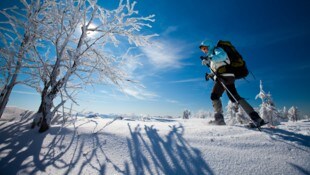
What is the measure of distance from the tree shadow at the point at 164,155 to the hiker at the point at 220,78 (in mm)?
1681

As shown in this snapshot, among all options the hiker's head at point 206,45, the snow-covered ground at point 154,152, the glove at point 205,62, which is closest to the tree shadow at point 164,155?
the snow-covered ground at point 154,152

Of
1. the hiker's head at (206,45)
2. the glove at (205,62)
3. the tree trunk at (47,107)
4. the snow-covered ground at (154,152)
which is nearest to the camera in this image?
the snow-covered ground at (154,152)

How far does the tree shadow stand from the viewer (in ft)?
6.63

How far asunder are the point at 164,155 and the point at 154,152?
0.18 m

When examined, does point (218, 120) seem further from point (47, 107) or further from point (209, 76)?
point (47, 107)

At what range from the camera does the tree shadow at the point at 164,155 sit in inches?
79.6

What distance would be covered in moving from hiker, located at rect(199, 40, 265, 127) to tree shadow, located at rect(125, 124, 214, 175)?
66.2 inches

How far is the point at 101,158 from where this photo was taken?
2.34 metres

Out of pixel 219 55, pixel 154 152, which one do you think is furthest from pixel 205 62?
pixel 154 152

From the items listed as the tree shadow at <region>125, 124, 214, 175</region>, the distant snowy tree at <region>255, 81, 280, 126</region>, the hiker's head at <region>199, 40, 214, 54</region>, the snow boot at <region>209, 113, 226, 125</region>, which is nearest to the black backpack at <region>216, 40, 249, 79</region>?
the hiker's head at <region>199, 40, 214, 54</region>

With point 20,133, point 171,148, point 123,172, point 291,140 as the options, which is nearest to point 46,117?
point 20,133

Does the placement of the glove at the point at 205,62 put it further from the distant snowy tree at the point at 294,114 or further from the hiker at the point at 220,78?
the distant snowy tree at the point at 294,114

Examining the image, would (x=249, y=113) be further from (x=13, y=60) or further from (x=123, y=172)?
(x=13, y=60)

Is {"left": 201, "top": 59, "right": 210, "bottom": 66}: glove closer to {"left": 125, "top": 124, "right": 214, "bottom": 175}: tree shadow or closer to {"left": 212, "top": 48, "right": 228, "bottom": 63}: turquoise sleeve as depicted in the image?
{"left": 212, "top": 48, "right": 228, "bottom": 63}: turquoise sleeve
